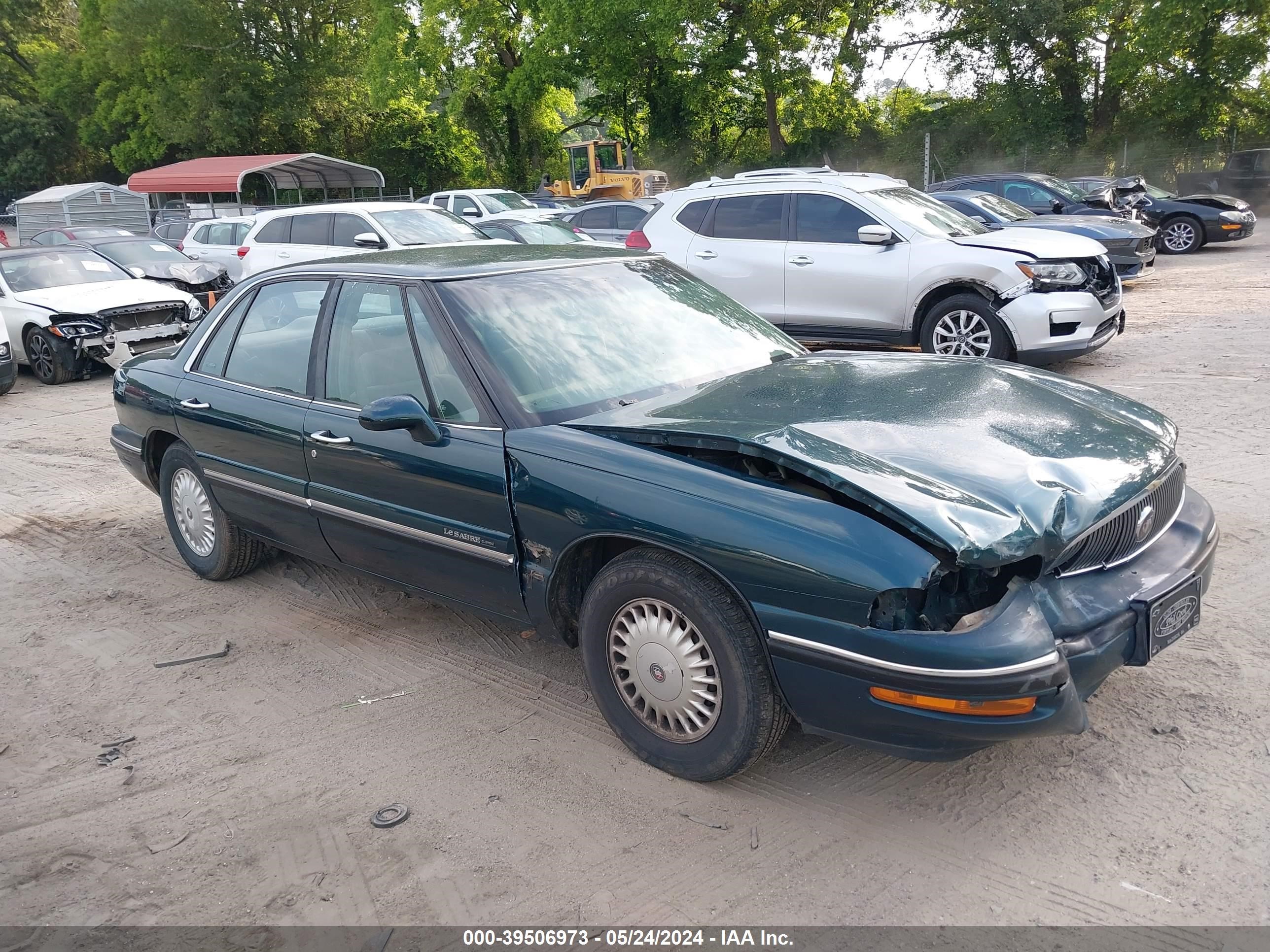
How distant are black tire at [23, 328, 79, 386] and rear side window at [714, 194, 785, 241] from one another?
24.8ft

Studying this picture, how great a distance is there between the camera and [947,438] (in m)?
3.28

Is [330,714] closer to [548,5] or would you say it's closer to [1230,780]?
[1230,780]

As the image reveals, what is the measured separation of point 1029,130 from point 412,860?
108 ft

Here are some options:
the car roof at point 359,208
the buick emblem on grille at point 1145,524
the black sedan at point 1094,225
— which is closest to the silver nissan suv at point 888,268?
the black sedan at point 1094,225

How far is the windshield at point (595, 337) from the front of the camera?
3.76 m

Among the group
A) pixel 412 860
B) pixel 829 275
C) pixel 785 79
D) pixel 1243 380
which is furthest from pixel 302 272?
pixel 785 79

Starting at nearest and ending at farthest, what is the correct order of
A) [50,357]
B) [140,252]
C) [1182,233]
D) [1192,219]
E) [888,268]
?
[888,268], [50,357], [140,252], [1192,219], [1182,233]

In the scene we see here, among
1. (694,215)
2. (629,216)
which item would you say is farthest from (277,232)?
(694,215)

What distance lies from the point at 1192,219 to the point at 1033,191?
3761mm

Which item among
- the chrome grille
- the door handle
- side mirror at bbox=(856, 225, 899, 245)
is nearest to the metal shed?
side mirror at bbox=(856, 225, 899, 245)

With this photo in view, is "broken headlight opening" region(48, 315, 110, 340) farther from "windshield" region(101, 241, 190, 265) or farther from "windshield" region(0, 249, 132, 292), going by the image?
"windshield" region(101, 241, 190, 265)

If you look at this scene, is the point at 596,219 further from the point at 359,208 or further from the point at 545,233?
the point at 359,208

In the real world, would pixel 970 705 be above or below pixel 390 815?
above

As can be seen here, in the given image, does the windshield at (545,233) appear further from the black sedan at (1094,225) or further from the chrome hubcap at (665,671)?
the chrome hubcap at (665,671)
